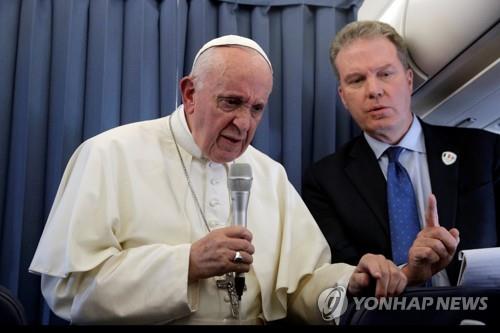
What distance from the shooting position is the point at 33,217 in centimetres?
249

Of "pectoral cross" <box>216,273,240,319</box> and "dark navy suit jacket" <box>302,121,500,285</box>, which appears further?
"dark navy suit jacket" <box>302,121,500,285</box>

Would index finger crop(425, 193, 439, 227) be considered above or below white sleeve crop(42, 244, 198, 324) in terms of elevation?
above

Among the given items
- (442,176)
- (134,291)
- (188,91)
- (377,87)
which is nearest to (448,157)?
(442,176)

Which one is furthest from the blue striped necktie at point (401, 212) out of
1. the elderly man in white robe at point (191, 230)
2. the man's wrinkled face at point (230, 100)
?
the man's wrinkled face at point (230, 100)

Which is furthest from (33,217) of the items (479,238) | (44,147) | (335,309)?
(479,238)

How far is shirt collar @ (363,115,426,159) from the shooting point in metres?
2.46

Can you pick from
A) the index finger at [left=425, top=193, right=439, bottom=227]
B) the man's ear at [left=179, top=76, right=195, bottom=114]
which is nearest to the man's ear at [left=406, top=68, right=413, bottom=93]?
the index finger at [left=425, top=193, right=439, bottom=227]

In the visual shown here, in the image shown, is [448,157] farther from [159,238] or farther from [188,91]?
[159,238]

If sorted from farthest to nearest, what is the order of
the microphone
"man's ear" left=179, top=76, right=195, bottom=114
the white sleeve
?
"man's ear" left=179, top=76, right=195, bottom=114 < the white sleeve < the microphone

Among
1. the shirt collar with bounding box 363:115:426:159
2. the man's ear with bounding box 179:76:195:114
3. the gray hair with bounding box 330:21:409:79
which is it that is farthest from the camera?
the gray hair with bounding box 330:21:409:79

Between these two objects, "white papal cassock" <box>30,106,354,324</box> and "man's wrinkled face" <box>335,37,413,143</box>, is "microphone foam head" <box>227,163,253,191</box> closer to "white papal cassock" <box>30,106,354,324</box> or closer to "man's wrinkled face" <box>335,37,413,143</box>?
"white papal cassock" <box>30,106,354,324</box>

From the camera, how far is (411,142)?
8.09 ft

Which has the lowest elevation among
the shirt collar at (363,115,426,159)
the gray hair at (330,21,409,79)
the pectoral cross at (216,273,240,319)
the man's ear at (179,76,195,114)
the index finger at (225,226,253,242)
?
the pectoral cross at (216,273,240,319)

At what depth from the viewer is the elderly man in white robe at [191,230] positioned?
5.75 ft
